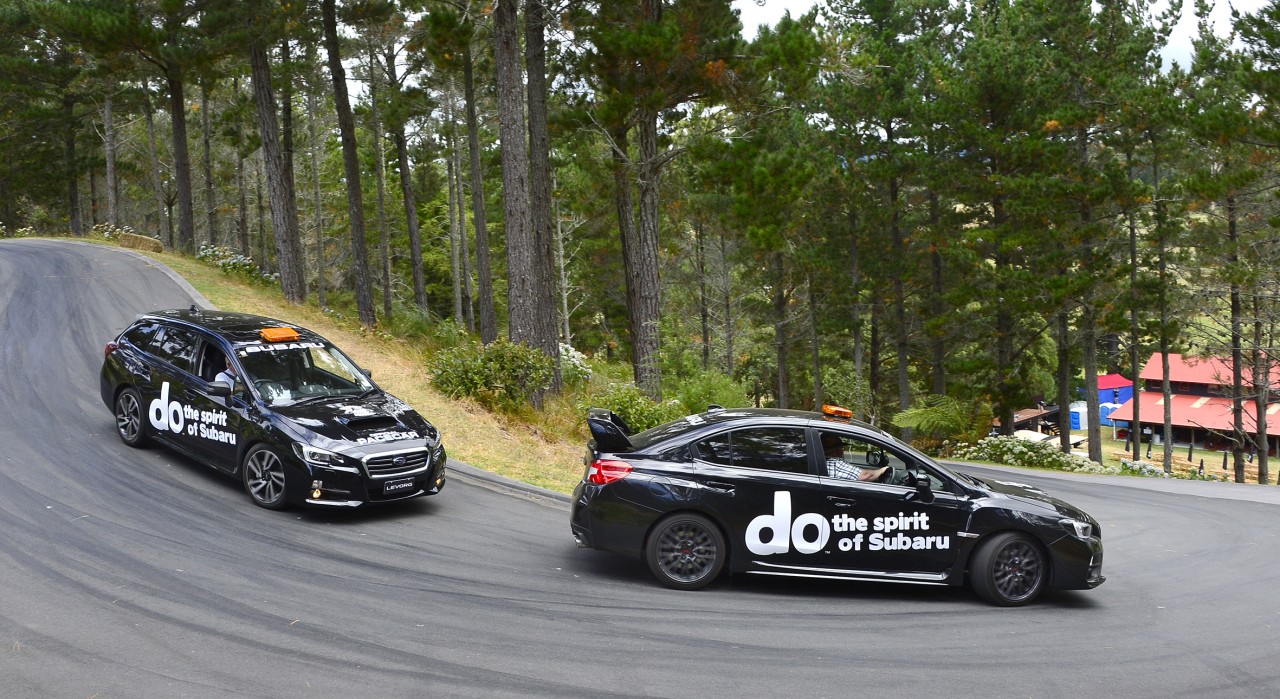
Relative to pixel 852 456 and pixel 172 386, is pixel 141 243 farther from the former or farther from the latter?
pixel 852 456

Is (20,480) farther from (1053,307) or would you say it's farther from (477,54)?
(1053,307)

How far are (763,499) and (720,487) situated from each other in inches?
15.6

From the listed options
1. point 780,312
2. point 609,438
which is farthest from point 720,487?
point 780,312

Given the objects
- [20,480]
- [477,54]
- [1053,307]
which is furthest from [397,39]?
[20,480]

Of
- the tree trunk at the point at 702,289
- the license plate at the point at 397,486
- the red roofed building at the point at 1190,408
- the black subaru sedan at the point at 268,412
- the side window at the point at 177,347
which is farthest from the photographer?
the red roofed building at the point at 1190,408

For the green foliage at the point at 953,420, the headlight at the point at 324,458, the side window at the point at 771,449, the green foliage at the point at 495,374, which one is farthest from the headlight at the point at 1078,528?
the green foliage at the point at 953,420

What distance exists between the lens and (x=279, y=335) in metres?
10.7

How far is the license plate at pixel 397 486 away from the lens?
Answer: 30.1 feet

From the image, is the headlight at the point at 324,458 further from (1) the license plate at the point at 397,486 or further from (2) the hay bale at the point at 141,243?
(2) the hay bale at the point at 141,243

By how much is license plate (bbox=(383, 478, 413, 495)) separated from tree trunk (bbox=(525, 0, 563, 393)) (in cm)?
721

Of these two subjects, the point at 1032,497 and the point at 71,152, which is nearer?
the point at 1032,497

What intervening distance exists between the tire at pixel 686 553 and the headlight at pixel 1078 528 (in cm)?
309

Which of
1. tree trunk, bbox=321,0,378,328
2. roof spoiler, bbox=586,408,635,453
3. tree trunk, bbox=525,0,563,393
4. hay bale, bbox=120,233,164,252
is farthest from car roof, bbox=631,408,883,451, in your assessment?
hay bale, bbox=120,233,164,252

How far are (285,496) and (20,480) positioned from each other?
2.83 meters
